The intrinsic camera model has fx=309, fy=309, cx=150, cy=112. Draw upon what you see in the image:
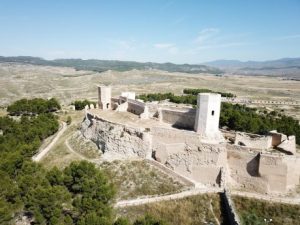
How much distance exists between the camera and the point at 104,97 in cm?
6025

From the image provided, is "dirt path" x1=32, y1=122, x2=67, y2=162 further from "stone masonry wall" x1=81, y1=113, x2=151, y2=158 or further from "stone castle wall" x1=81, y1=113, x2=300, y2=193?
"stone castle wall" x1=81, y1=113, x2=300, y2=193

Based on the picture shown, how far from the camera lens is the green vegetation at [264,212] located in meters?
31.7

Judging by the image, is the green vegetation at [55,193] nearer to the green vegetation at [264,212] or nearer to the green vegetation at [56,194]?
the green vegetation at [56,194]

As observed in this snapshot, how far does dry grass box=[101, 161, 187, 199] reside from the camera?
3581 centimetres

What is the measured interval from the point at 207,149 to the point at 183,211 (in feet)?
26.6

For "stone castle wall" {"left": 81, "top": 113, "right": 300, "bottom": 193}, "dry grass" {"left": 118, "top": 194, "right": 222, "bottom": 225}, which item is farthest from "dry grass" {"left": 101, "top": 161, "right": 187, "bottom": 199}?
"dry grass" {"left": 118, "top": 194, "right": 222, "bottom": 225}

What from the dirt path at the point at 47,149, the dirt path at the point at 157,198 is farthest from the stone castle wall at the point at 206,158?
the dirt path at the point at 47,149

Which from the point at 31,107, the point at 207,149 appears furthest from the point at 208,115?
the point at 31,107

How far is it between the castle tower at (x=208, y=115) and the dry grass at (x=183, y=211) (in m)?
8.67

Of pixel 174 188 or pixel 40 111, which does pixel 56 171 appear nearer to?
pixel 174 188

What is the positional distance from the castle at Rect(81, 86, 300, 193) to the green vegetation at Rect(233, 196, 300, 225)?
89.4 inches

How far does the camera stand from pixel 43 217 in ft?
96.7

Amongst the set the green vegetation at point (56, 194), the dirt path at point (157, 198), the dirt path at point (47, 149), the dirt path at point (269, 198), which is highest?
the green vegetation at point (56, 194)

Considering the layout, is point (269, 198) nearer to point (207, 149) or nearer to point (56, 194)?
point (207, 149)
